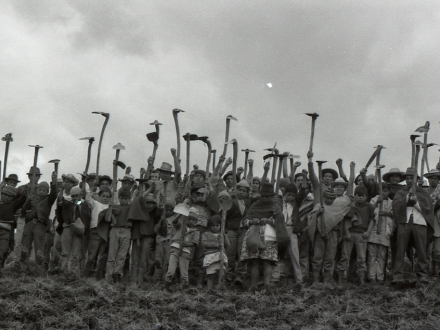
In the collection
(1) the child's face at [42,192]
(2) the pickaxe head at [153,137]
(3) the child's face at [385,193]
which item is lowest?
(1) the child's face at [42,192]

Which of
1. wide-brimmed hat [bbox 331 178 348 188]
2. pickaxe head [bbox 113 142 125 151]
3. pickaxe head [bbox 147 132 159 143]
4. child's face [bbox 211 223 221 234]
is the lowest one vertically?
child's face [bbox 211 223 221 234]

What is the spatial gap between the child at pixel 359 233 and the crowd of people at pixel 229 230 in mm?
20

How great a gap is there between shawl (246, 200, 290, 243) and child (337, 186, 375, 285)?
1.45 metres

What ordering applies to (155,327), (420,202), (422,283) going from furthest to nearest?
(420,202) < (422,283) < (155,327)

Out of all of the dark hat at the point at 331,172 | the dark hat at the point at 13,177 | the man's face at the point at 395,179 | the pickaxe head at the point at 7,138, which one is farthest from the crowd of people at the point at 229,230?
the pickaxe head at the point at 7,138

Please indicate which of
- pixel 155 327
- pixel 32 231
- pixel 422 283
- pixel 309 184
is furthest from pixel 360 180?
pixel 32 231

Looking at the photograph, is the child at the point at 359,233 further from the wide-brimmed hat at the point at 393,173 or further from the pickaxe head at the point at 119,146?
the pickaxe head at the point at 119,146

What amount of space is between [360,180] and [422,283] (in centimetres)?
291

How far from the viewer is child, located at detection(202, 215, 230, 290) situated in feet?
38.1

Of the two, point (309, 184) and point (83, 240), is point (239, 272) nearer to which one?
point (309, 184)

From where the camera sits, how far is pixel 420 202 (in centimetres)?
1235

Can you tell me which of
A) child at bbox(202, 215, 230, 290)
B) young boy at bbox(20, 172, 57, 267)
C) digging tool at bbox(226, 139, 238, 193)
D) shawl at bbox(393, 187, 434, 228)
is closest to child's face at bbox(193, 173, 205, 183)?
digging tool at bbox(226, 139, 238, 193)

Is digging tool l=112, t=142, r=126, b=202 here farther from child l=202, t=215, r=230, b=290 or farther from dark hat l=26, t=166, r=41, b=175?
child l=202, t=215, r=230, b=290

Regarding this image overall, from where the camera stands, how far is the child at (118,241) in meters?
12.2
